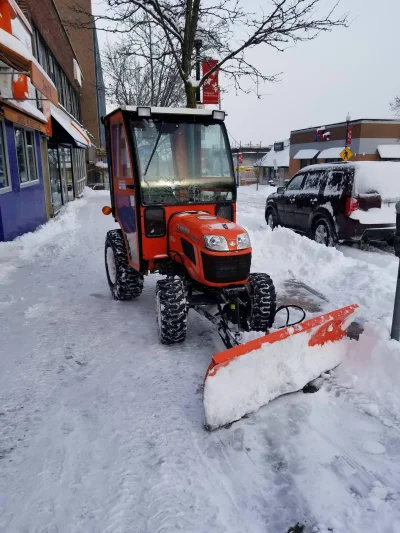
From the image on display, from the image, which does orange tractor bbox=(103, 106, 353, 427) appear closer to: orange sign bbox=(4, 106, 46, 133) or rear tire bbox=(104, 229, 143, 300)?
rear tire bbox=(104, 229, 143, 300)

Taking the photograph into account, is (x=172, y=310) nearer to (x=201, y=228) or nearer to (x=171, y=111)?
(x=201, y=228)

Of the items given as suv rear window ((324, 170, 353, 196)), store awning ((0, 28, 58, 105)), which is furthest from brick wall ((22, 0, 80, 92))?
suv rear window ((324, 170, 353, 196))

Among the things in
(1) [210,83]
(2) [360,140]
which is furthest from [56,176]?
(2) [360,140]

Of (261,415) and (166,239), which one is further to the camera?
(166,239)

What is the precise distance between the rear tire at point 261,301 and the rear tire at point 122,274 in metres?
1.87

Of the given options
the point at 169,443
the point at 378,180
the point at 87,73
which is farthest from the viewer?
the point at 87,73

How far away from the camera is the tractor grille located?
143 inches

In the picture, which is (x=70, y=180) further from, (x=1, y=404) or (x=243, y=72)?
(x=1, y=404)

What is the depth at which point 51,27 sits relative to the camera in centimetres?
1477

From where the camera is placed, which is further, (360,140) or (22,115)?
(360,140)

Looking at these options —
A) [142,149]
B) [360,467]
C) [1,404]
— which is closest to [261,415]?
[360,467]

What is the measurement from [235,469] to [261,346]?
86cm

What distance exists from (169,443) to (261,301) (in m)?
1.73

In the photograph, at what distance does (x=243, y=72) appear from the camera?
10.6 m
